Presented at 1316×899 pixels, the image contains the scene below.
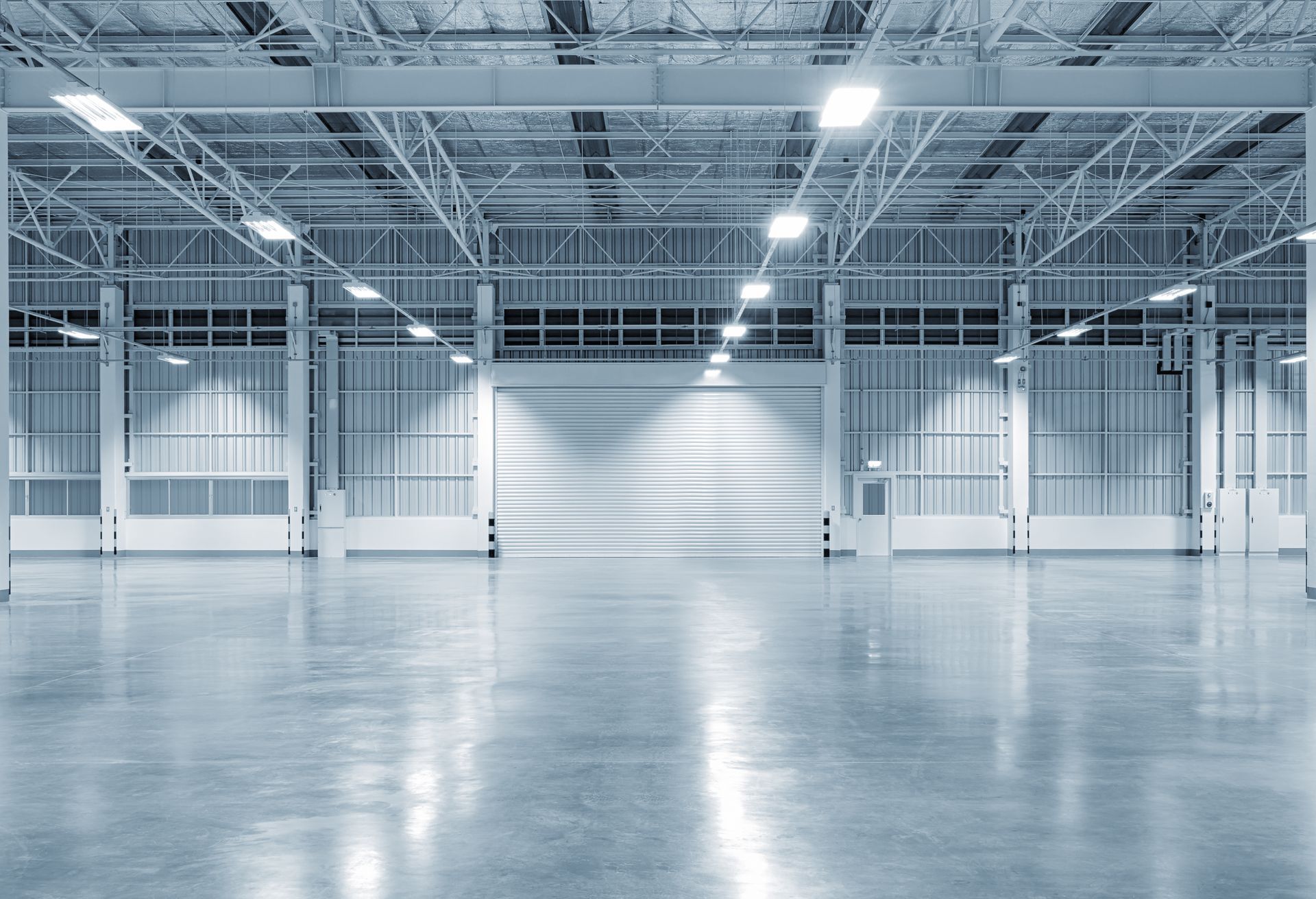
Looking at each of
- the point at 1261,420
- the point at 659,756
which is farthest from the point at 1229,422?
the point at 659,756

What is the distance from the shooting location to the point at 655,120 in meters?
25.6

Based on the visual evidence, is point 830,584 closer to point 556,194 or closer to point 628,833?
point 556,194

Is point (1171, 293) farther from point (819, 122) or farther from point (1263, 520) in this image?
point (1263, 520)

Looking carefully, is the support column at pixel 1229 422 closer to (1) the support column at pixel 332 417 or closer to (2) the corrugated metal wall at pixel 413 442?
(2) the corrugated metal wall at pixel 413 442

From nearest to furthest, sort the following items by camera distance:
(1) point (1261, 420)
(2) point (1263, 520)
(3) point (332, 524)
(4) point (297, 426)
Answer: (3) point (332, 524), (2) point (1263, 520), (4) point (297, 426), (1) point (1261, 420)

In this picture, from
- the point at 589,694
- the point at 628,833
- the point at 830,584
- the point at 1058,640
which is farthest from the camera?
the point at 830,584

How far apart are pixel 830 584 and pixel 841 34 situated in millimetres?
11449

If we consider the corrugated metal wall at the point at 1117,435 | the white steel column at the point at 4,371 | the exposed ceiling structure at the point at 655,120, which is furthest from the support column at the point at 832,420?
the white steel column at the point at 4,371

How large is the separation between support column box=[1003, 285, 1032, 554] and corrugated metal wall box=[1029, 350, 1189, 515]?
664 millimetres

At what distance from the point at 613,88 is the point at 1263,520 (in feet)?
93.7

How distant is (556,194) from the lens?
3133 centimetres

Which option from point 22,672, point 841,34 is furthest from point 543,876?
point 841,34

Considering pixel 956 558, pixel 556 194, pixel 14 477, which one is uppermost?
pixel 556 194

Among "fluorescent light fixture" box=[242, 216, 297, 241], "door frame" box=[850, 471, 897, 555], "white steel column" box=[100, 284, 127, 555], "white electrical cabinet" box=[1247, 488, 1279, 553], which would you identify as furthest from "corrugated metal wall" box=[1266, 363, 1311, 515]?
"white steel column" box=[100, 284, 127, 555]
